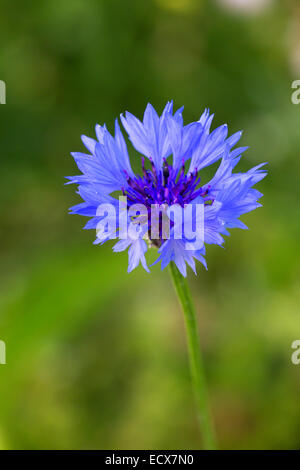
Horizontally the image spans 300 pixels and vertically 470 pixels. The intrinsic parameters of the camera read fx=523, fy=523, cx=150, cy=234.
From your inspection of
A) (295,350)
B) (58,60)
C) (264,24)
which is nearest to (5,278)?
(58,60)

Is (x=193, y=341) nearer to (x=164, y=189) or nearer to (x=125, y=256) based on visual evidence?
(x=164, y=189)

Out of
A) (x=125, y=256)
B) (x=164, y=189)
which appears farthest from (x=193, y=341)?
(x=125, y=256)

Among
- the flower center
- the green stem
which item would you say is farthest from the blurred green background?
the flower center

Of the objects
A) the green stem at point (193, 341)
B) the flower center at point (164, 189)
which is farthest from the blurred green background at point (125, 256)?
the flower center at point (164, 189)

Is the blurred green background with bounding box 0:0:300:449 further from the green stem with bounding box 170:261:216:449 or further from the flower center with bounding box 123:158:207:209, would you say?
the flower center with bounding box 123:158:207:209

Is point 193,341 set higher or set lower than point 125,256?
lower

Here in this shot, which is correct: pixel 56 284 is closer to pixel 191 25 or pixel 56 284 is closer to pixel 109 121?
pixel 109 121
